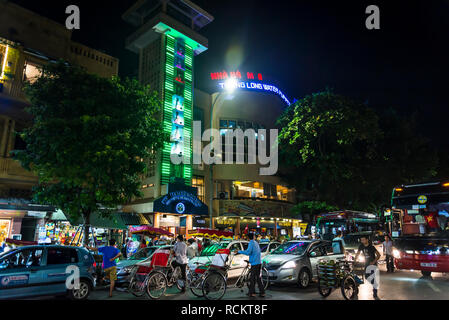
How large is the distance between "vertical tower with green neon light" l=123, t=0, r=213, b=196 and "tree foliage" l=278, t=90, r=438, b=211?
1061 centimetres

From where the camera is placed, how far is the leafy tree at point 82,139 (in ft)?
42.1

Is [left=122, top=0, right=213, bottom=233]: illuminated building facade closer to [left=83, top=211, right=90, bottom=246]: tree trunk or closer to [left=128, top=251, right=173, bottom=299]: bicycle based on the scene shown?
[left=83, top=211, right=90, bottom=246]: tree trunk

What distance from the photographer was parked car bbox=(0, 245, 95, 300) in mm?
7945

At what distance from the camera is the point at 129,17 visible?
1315 inches

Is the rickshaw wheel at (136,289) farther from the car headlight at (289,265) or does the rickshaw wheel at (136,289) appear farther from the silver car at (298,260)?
the car headlight at (289,265)

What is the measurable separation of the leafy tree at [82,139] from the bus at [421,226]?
39.0 ft

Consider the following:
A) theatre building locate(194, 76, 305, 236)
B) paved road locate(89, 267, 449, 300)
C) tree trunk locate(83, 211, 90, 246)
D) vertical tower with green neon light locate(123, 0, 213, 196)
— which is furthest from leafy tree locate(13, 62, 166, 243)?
theatre building locate(194, 76, 305, 236)

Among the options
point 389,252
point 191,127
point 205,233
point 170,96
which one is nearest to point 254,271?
point 389,252

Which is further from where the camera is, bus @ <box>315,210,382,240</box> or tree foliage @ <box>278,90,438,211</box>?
tree foliage @ <box>278,90,438,211</box>

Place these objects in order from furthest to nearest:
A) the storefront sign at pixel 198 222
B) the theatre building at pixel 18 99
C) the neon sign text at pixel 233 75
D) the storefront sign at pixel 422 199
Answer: the neon sign text at pixel 233 75, the storefront sign at pixel 198 222, the theatre building at pixel 18 99, the storefront sign at pixel 422 199

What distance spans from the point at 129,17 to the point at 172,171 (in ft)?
59.6

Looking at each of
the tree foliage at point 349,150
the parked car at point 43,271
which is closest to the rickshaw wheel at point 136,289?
the parked car at point 43,271

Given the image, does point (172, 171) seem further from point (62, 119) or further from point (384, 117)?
point (384, 117)

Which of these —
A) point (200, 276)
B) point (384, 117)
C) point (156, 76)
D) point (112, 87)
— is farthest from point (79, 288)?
point (384, 117)
